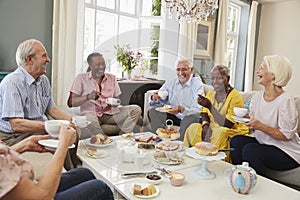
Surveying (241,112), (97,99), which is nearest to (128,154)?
(241,112)

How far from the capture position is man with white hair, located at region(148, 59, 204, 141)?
8.75 ft

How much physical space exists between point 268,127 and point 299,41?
4133mm

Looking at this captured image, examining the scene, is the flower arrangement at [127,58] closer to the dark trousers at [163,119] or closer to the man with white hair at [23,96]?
the dark trousers at [163,119]

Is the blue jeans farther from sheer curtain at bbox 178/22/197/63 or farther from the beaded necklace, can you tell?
sheer curtain at bbox 178/22/197/63

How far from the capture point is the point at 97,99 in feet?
8.55

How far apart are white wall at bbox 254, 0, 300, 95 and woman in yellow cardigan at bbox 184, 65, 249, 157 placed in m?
3.73

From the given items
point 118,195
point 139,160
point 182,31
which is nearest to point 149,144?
point 139,160

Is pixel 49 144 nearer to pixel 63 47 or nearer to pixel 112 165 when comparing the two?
pixel 112 165

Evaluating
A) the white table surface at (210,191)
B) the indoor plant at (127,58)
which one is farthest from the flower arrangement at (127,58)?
the white table surface at (210,191)

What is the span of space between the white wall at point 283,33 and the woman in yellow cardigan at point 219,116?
3733 mm

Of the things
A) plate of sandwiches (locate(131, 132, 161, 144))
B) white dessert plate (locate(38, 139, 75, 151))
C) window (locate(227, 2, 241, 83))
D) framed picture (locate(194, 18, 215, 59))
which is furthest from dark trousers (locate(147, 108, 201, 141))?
window (locate(227, 2, 241, 83))

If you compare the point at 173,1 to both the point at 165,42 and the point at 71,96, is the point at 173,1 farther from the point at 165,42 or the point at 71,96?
the point at 71,96

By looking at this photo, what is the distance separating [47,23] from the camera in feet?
9.11

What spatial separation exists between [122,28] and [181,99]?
177 centimetres
